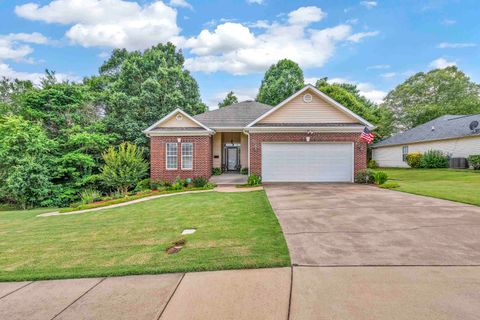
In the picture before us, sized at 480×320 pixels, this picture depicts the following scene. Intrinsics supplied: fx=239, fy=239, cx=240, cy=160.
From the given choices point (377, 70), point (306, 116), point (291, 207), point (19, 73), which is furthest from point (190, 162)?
point (19, 73)

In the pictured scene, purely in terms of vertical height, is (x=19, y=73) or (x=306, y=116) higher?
(x=19, y=73)

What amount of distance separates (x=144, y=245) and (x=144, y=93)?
62.8ft

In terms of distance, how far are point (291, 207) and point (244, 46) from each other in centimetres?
2028

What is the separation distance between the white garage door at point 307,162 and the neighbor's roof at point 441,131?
1290 cm

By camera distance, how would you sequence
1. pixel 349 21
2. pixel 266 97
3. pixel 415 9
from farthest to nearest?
pixel 266 97
pixel 349 21
pixel 415 9

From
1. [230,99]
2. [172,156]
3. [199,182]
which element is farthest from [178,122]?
[230,99]

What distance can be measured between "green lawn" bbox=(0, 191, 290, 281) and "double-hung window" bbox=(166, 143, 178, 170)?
7.69 meters

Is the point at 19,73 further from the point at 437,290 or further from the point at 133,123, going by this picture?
the point at 437,290

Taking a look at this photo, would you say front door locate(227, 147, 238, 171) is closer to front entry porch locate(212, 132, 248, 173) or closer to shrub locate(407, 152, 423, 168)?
front entry porch locate(212, 132, 248, 173)

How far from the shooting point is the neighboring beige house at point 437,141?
19.2 m

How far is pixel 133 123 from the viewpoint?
20.0 m

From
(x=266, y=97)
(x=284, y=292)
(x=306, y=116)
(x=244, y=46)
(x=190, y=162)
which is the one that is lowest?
(x=284, y=292)

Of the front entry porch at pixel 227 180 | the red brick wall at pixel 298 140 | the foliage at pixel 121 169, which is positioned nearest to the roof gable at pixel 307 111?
the red brick wall at pixel 298 140

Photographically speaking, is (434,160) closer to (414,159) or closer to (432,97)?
(414,159)
